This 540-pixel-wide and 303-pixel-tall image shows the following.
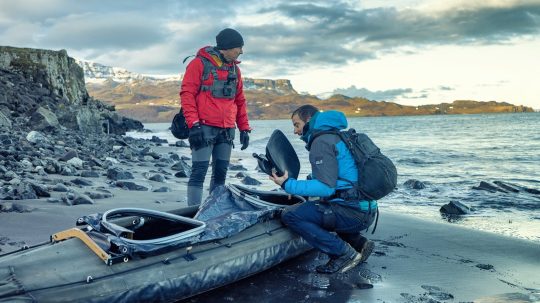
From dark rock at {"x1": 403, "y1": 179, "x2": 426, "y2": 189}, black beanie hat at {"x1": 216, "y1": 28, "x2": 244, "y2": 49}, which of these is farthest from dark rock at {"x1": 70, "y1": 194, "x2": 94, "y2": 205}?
dark rock at {"x1": 403, "y1": 179, "x2": 426, "y2": 189}

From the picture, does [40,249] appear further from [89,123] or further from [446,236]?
[89,123]

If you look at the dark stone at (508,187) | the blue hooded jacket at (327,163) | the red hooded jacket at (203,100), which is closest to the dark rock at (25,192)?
the red hooded jacket at (203,100)

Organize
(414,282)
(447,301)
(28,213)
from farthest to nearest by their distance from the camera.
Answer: (28,213), (414,282), (447,301)

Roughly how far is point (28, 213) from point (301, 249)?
3717 mm

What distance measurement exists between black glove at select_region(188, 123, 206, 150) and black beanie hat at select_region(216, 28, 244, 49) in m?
1.16

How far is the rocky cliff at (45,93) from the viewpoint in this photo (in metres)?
22.1

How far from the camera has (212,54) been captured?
21.9ft

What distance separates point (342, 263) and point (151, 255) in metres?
2.03

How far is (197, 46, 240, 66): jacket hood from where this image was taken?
664 cm

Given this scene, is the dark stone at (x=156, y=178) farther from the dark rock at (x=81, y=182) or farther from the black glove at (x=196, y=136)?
the black glove at (x=196, y=136)

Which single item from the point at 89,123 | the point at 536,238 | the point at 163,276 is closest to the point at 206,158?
the point at 163,276

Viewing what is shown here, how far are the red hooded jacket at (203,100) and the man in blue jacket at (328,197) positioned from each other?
1.77m

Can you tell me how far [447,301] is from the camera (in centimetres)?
432

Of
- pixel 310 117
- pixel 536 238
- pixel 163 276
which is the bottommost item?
pixel 536 238
